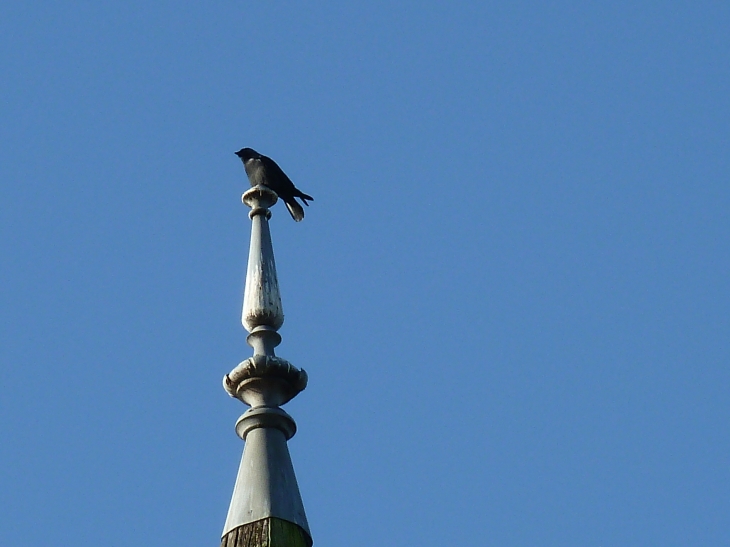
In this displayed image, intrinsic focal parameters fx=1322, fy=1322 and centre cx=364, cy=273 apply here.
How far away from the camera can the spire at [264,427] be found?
423 cm

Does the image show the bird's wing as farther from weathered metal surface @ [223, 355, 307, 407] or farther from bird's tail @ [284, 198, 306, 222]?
weathered metal surface @ [223, 355, 307, 407]

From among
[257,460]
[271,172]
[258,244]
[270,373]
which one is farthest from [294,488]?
[271,172]

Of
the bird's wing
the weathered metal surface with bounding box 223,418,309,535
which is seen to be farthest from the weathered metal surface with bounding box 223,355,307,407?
the bird's wing

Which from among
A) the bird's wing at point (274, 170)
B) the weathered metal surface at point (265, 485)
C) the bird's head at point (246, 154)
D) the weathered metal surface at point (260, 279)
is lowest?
the weathered metal surface at point (265, 485)

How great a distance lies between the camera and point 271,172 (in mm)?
8586

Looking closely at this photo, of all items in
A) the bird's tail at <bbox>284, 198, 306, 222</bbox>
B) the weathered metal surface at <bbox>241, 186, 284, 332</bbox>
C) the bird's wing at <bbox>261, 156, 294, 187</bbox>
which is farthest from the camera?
the bird's tail at <bbox>284, 198, 306, 222</bbox>

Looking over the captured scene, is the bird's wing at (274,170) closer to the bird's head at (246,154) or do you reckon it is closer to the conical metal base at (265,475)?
the bird's head at (246,154)

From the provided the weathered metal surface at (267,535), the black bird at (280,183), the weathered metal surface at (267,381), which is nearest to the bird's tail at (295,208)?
the black bird at (280,183)

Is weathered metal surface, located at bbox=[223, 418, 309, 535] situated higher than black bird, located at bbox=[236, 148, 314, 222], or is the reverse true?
black bird, located at bbox=[236, 148, 314, 222]

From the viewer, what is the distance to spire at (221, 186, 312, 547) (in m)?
4.23

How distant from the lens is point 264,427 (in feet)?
15.0

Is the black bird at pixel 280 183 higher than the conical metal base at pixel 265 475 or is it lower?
higher

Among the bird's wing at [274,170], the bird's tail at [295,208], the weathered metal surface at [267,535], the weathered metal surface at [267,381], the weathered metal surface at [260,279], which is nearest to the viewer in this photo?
the weathered metal surface at [267,535]

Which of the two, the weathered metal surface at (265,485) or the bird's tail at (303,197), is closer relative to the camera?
the weathered metal surface at (265,485)
